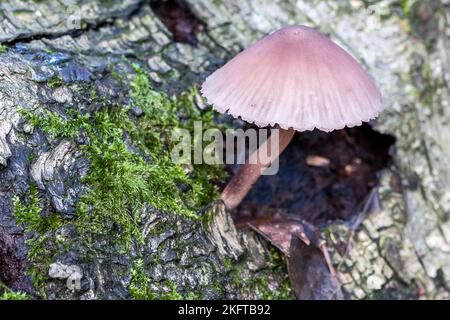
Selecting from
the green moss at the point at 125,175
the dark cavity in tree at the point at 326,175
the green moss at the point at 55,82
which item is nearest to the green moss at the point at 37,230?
the green moss at the point at 125,175

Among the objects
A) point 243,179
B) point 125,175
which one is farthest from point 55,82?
point 243,179

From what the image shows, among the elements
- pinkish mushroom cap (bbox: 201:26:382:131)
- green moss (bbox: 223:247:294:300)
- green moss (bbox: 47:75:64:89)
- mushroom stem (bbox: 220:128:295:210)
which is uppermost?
pinkish mushroom cap (bbox: 201:26:382:131)

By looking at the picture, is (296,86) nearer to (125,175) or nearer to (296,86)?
(296,86)

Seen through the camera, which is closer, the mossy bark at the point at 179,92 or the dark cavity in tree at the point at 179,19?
the mossy bark at the point at 179,92

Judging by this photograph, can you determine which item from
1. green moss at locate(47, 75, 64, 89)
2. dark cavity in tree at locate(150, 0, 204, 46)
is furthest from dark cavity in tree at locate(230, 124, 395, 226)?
green moss at locate(47, 75, 64, 89)

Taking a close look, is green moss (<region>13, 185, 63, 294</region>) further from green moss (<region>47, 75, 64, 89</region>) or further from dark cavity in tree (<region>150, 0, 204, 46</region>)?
dark cavity in tree (<region>150, 0, 204, 46</region>)

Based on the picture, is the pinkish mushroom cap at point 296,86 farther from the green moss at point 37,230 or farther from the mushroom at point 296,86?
the green moss at point 37,230
